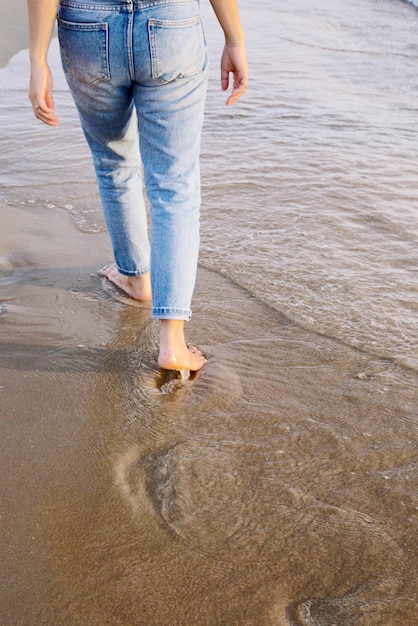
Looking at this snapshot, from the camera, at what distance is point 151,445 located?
2119mm

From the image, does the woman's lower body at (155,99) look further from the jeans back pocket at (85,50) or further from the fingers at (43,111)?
the fingers at (43,111)

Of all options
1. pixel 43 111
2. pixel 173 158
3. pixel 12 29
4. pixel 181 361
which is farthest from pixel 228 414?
pixel 12 29

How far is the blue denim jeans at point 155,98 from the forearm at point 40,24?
0.05 metres

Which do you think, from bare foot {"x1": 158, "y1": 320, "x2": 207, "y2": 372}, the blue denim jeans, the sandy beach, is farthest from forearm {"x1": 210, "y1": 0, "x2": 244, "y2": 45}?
the sandy beach

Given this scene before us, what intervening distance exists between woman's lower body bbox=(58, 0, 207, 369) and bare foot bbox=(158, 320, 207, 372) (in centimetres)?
2

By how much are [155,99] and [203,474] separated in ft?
3.76

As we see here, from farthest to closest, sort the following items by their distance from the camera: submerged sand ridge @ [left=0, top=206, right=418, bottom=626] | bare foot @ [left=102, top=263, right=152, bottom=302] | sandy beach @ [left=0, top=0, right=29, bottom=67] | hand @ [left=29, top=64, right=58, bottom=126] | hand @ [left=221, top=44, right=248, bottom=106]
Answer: sandy beach @ [left=0, top=0, right=29, bottom=67]
bare foot @ [left=102, top=263, right=152, bottom=302]
hand @ [left=221, top=44, right=248, bottom=106]
hand @ [left=29, top=64, right=58, bottom=126]
submerged sand ridge @ [left=0, top=206, right=418, bottom=626]

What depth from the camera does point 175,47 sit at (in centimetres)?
217

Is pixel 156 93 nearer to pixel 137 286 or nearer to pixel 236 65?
pixel 236 65

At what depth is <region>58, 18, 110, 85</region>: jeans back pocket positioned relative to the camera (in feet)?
7.01

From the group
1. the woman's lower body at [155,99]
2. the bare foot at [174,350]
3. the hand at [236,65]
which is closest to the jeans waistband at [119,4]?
the woman's lower body at [155,99]

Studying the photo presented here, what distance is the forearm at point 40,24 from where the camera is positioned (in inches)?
82.9

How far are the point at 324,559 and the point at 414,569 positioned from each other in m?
0.21

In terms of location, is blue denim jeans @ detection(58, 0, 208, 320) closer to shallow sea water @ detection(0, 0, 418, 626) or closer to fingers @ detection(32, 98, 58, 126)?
fingers @ detection(32, 98, 58, 126)
